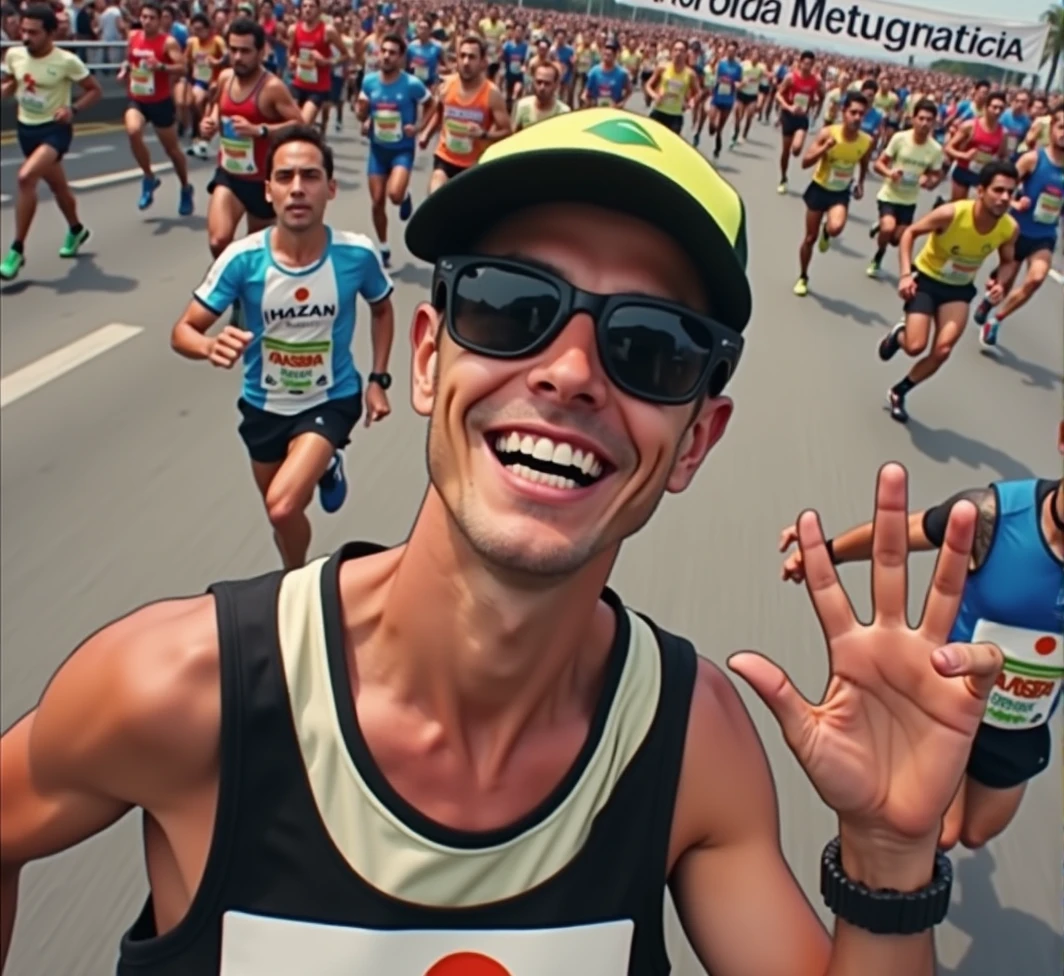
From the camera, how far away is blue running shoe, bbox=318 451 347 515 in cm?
444

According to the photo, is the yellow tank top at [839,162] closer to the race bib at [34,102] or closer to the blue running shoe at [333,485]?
the race bib at [34,102]

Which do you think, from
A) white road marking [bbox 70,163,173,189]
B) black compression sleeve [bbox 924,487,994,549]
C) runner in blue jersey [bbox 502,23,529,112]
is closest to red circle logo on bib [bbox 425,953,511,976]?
black compression sleeve [bbox 924,487,994,549]

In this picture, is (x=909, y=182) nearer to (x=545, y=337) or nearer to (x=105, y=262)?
(x=105, y=262)

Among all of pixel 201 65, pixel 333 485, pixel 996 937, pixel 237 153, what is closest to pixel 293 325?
pixel 333 485

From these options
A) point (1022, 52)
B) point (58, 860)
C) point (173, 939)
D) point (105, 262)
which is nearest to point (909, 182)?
point (1022, 52)

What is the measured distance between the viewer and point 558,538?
1.30 m

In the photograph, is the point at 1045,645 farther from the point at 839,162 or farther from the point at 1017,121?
the point at 1017,121

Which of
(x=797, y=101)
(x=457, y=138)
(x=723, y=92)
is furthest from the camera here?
(x=723, y=92)

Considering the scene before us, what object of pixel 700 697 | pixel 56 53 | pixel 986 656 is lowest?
pixel 56 53

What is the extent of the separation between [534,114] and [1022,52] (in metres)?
7.63

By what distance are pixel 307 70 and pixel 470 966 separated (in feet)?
43.6

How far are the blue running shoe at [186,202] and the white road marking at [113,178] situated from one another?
4.74 feet

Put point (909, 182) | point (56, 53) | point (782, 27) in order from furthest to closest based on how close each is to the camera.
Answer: point (782, 27) → point (909, 182) → point (56, 53)

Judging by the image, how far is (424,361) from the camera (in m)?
1.54
